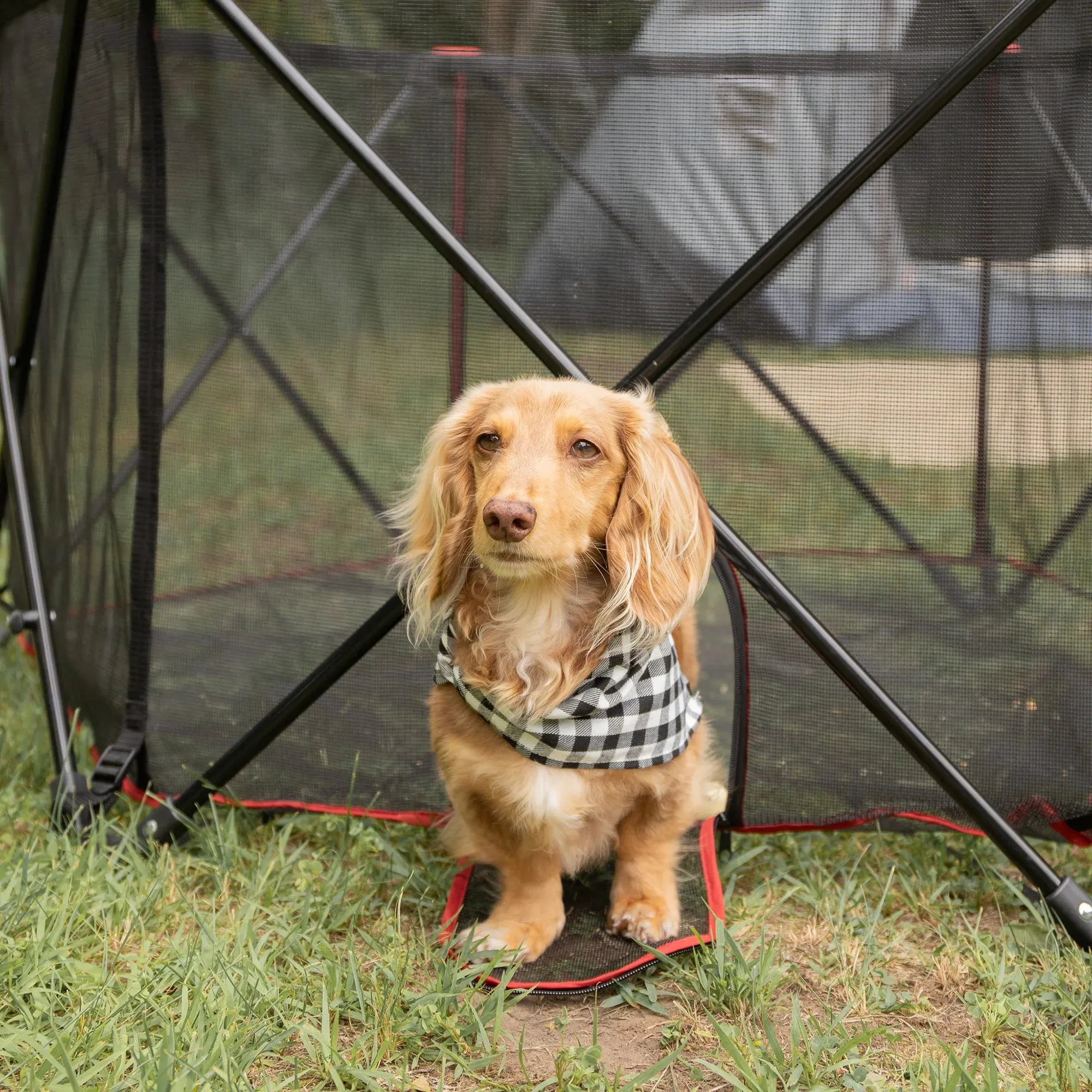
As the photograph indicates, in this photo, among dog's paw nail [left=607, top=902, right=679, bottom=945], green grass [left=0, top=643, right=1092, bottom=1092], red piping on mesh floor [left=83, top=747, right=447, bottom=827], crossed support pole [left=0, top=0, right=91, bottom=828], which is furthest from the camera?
red piping on mesh floor [left=83, top=747, right=447, bottom=827]

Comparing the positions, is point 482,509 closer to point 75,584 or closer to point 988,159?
point 988,159

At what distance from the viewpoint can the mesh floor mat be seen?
195 centimetres

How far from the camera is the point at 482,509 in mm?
1761

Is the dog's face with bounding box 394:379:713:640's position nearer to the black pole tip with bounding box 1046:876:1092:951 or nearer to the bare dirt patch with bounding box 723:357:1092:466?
the bare dirt patch with bounding box 723:357:1092:466

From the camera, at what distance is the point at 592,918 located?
7.14 feet

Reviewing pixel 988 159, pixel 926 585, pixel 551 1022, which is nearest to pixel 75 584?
pixel 551 1022

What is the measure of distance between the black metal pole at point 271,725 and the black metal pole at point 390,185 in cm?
60

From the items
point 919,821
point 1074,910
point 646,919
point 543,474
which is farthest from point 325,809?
point 1074,910

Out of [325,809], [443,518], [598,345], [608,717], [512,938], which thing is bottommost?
[325,809]

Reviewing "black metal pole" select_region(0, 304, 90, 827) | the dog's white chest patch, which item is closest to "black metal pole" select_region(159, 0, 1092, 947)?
the dog's white chest patch

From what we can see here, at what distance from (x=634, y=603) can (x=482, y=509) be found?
0.36 meters

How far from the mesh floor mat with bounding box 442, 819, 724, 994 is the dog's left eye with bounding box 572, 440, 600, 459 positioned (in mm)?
911

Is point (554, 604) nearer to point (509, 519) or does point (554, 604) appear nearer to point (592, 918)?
point (509, 519)

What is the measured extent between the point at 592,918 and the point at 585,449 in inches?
38.0
